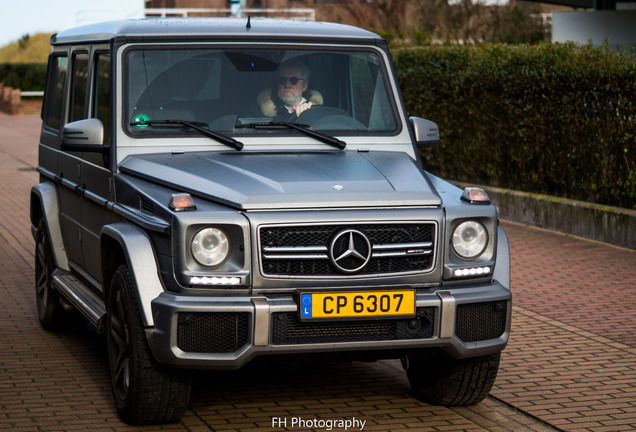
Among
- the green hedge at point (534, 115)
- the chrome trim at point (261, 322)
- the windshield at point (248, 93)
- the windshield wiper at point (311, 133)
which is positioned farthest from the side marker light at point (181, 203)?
the green hedge at point (534, 115)

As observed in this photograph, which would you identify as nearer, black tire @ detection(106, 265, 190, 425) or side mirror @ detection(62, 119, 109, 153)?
black tire @ detection(106, 265, 190, 425)

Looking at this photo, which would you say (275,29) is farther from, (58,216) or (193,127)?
(58,216)

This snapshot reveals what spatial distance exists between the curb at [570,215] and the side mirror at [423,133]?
5710mm

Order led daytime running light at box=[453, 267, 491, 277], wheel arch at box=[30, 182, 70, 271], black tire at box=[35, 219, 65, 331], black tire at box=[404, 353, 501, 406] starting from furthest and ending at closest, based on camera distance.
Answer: black tire at box=[35, 219, 65, 331]
wheel arch at box=[30, 182, 70, 271]
black tire at box=[404, 353, 501, 406]
led daytime running light at box=[453, 267, 491, 277]

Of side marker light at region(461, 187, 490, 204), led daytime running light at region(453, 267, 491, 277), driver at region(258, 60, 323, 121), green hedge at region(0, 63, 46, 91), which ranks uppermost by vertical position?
driver at region(258, 60, 323, 121)

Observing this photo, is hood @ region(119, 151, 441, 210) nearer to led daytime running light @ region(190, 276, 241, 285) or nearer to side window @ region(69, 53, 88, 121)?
led daytime running light @ region(190, 276, 241, 285)

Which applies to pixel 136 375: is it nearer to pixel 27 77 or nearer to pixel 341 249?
pixel 341 249

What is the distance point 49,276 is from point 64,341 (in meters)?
0.47

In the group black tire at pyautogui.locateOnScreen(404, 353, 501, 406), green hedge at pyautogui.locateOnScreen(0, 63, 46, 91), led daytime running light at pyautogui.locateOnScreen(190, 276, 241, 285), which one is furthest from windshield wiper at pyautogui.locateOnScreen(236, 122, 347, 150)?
green hedge at pyautogui.locateOnScreen(0, 63, 46, 91)

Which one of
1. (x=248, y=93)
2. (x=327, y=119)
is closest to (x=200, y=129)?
(x=248, y=93)

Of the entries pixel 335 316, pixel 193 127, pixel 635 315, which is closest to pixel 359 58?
pixel 193 127

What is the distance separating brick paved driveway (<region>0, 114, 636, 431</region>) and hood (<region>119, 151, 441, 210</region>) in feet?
3.94

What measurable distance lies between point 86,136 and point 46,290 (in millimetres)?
2192

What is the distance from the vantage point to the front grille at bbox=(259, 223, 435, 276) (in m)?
4.98
